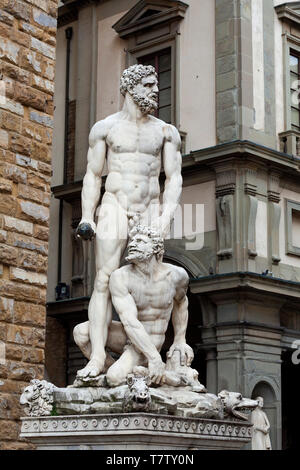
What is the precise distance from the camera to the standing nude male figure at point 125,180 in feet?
27.0

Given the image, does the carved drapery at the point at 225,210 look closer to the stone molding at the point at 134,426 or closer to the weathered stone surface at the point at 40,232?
the weathered stone surface at the point at 40,232

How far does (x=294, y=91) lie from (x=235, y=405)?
12163mm

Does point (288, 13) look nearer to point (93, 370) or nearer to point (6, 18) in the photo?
point (6, 18)

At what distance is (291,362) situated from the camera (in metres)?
18.9

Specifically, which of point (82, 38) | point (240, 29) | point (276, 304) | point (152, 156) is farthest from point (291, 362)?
point (152, 156)

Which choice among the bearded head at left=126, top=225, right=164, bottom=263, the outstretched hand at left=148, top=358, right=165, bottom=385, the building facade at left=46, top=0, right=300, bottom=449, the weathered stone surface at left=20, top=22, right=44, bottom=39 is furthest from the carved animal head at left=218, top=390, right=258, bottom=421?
the building facade at left=46, top=0, right=300, bottom=449

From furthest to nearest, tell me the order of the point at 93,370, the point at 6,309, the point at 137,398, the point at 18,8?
the point at 18,8 < the point at 6,309 < the point at 93,370 < the point at 137,398

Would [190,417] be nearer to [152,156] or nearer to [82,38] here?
[152,156]

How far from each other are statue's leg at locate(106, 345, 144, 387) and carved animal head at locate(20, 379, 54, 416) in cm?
50

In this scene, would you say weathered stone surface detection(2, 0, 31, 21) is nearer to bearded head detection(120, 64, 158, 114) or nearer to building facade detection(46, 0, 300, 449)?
bearded head detection(120, 64, 158, 114)

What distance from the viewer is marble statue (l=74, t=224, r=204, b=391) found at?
7.88 metres

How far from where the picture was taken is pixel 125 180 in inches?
331

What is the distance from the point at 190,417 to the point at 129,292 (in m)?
1.16

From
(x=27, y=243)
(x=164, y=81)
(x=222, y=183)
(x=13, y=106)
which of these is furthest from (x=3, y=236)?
(x=164, y=81)
